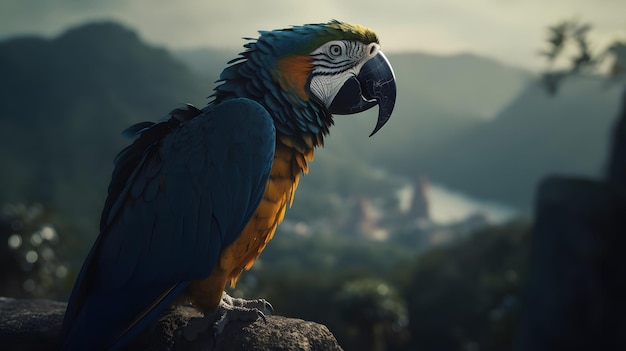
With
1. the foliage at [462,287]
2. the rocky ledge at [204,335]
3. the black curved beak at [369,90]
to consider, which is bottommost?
the foliage at [462,287]

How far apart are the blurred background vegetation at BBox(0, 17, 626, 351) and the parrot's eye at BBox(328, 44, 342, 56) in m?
11.1

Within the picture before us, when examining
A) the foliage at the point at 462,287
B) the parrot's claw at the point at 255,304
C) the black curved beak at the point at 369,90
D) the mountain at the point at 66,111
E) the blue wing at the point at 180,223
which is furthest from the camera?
the mountain at the point at 66,111

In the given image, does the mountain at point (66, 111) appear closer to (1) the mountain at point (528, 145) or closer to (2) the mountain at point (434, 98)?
(2) the mountain at point (434, 98)

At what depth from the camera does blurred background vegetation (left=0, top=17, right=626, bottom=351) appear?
1427 centimetres

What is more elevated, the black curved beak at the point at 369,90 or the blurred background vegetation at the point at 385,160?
the black curved beak at the point at 369,90

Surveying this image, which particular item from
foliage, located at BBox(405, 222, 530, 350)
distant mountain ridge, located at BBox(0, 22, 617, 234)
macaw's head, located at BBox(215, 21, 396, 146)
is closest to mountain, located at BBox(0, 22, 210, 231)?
distant mountain ridge, located at BBox(0, 22, 617, 234)

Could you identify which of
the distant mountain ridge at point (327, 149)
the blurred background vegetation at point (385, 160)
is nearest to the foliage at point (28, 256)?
the blurred background vegetation at point (385, 160)

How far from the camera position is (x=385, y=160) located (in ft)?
85.9

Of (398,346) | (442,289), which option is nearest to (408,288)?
(442,289)

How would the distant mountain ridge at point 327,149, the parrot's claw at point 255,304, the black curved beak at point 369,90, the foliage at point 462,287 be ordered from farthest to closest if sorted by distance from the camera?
1. the distant mountain ridge at point 327,149
2. the foliage at point 462,287
3. the parrot's claw at point 255,304
4. the black curved beak at point 369,90

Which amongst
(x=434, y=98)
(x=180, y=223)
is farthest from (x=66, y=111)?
(x=180, y=223)

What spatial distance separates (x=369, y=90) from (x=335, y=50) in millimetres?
193

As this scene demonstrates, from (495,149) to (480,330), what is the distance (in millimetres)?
16274

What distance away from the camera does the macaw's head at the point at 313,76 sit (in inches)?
71.2
